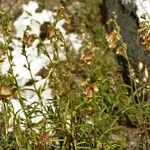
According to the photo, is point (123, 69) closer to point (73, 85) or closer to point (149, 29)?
point (73, 85)

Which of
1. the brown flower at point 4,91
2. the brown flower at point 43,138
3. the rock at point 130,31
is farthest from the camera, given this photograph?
the rock at point 130,31

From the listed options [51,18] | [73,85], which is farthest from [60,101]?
[51,18]

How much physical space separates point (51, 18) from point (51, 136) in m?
2.79

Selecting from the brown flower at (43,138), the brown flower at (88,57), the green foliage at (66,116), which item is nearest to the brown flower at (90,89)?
the green foliage at (66,116)

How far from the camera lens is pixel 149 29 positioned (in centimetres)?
353

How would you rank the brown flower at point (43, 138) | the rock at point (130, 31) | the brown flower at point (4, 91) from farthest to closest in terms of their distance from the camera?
1. the rock at point (130, 31)
2. the brown flower at point (43, 138)
3. the brown flower at point (4, 91)

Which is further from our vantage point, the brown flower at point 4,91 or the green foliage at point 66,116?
the green foliage at point 66,116

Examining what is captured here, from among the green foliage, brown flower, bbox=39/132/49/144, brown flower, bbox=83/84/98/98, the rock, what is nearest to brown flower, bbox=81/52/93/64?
the green foliage

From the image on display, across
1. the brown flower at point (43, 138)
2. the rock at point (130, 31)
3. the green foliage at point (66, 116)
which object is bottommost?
the brown flower at point (43, 138)

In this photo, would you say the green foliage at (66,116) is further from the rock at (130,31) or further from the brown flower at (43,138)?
the rock at (130,31)

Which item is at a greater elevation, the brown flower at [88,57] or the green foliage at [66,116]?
the brown flower at [88,57]

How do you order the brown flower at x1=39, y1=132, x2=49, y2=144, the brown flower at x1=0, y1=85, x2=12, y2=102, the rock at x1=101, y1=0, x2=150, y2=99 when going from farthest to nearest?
the rock at x1=101, y1=0, x2=150, y2=99, the brown flower at x1=39, y1=132, x2=49, y2=144, the brown flower at x1=0, y1=85, x2=12, y2=102

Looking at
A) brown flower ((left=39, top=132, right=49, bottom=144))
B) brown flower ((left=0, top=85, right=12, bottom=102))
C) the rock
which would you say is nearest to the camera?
brown flower ((left=0, top=85, right=12, bottom=102))

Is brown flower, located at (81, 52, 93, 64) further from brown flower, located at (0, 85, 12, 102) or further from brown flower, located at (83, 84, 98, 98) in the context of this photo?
brown flower, located at (0, 85, 12, 102)
